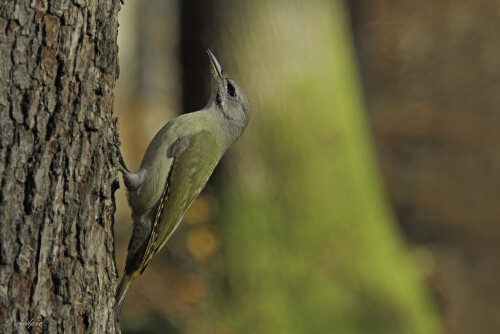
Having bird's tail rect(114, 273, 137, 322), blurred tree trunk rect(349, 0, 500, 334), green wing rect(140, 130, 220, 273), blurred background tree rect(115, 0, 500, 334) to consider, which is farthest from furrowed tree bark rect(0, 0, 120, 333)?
blurred tree trunk rect(349, 0, 500, 334)

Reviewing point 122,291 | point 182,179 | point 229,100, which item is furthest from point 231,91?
point 122,291

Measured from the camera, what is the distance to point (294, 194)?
7.48 meters

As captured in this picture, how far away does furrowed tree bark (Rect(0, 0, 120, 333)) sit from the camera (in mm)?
3049

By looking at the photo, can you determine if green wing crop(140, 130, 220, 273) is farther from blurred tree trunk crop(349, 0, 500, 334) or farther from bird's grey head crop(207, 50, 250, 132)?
blurred tree trunk crop(349, 0, 500, 334)

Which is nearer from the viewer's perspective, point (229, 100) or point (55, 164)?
point (55, 164)

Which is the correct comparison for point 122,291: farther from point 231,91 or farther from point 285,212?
point 285,212

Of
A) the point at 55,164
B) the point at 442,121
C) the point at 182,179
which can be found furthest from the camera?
the point at 442,121

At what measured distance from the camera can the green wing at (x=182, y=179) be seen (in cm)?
426

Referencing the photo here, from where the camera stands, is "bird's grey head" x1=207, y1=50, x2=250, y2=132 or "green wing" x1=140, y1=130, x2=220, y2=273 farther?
"bird's grey head" x1=207, y1=50, x2=250, y2=132

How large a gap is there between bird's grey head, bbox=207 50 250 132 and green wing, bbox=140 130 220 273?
0.29 meters

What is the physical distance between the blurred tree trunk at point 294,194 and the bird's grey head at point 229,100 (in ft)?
7.70

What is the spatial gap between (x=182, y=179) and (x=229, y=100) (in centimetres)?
69

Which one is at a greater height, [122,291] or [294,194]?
[122,291]

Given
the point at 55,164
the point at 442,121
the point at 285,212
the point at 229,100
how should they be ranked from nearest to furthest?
the point at 55,164
the point at 229,100
the point at 285,212
the point at 442,121
